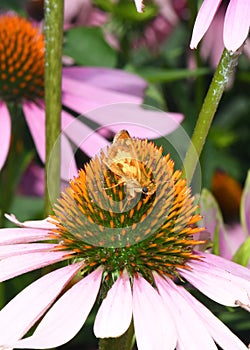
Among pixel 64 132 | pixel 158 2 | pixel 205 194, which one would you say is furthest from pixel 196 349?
pixel 158 2

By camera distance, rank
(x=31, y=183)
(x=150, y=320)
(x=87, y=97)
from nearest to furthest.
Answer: (x=150, y=320) < (x=87, y=97) < (x=31, y=183)

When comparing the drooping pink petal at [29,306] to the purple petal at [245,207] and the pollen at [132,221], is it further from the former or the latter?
the purple petal at [245,207]

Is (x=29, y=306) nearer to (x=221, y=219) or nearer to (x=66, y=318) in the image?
(x=66, y=318)

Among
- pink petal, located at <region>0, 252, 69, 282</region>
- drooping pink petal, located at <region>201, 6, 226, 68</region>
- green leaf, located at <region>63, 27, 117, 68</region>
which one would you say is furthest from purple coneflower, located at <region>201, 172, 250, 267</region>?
drooping pink petal, located at <region>201, 6, 226, 68</region>

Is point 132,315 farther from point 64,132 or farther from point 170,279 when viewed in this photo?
point 64,132

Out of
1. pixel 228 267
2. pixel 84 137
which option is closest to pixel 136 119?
pixel 84 137

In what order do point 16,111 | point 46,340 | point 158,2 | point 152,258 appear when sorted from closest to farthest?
point 46,340
point 152,258
point 16,111
point 158,2
